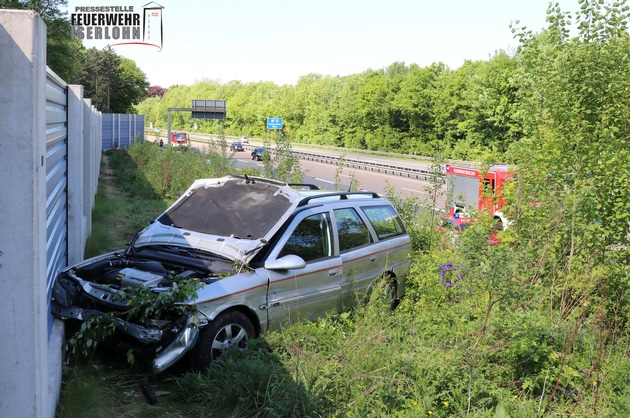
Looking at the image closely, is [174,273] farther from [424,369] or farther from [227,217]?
[424,369]

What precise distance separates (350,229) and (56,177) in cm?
305

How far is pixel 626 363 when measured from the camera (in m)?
5.40

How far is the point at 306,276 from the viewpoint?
6324 mm

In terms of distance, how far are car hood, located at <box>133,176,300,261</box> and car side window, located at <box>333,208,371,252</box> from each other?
1.91ft

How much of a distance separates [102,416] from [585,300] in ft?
14.9

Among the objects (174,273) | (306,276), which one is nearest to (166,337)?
(174,273)

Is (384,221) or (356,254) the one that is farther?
(384,221)

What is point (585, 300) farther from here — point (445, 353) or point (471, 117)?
point (471, 117)

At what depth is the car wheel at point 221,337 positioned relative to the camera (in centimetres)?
523

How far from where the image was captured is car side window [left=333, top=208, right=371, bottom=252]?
705cm

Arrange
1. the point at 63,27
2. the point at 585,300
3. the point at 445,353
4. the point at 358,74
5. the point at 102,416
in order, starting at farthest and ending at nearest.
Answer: the point at 358,74 → the point at 63,27 → the point at 585,300 → the point at 445,353 → the point at 102,416

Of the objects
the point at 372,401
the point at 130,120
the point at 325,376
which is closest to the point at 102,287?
the point at 325,376

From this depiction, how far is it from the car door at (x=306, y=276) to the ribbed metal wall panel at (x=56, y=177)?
187 centimetres

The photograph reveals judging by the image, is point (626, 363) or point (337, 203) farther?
point (337, 203)
